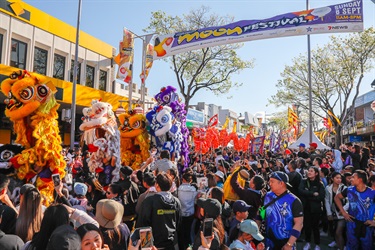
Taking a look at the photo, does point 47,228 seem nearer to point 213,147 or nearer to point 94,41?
point 213,147

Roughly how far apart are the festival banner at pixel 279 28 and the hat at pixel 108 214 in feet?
34.2

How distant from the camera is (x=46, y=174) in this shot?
499 cm

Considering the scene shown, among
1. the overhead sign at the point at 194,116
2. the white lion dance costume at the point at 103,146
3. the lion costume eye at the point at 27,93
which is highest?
the overhead sign at the point at 194,116

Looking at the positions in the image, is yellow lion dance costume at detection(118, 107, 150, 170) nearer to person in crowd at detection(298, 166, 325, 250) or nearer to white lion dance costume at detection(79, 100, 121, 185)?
white lion dance costume at detection(79, 100, 121, 185)

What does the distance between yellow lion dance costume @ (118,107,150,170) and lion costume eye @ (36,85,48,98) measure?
144 inches

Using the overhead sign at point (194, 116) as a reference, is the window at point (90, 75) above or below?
above

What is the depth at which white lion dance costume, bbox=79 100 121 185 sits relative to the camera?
662 centimetres

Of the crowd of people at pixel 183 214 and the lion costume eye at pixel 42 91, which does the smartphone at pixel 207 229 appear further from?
the lion costume eye at pixel 42 91

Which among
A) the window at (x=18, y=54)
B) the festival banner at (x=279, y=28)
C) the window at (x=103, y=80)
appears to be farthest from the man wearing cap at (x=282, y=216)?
the window at (x=103, y=80)

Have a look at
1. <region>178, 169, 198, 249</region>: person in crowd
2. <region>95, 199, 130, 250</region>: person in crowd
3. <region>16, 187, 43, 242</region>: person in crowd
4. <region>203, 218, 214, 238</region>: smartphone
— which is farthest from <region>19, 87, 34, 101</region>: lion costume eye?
<region>203, 218, 214, 238</region>: smartphone

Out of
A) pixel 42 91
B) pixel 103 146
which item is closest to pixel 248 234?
pixel 42 91

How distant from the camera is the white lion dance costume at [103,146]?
6625mm

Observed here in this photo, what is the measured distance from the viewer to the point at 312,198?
5930mm

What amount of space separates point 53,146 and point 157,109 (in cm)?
449
